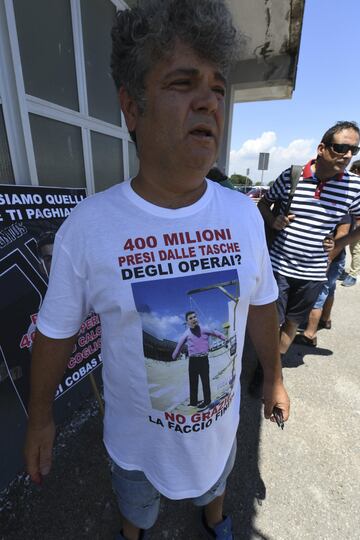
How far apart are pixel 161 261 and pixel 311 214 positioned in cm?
178

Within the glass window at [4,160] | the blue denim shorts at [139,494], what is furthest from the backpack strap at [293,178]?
the glass window at [4,160]

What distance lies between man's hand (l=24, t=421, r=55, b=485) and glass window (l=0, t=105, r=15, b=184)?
4.36ft

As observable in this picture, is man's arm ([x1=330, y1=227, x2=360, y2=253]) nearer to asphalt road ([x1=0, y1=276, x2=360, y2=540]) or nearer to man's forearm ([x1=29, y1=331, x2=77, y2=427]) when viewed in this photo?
asphalt road ([x1=0, y1=276, x2=360, y2=540])

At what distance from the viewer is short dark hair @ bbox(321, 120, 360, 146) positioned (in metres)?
2.03

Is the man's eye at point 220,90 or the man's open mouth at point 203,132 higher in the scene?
the man's eye at point 220,90

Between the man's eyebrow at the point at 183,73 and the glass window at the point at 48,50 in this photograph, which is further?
the glass window at the point at 48,50

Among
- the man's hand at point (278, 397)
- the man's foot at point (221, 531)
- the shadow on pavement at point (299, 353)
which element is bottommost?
the shadow on pavement at point (299, 353)

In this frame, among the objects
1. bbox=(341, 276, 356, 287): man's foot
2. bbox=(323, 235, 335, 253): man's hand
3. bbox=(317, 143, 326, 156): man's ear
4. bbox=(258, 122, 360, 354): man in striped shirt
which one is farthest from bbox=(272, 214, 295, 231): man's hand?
bbox=(341, 276, 356, 287): man's foot

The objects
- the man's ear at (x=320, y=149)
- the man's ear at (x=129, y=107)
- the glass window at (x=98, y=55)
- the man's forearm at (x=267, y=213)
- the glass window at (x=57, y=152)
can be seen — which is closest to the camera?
the man's ear at (x=129, y=107)

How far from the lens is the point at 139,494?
1145 mm

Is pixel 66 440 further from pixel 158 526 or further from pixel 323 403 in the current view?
pixel 323 403

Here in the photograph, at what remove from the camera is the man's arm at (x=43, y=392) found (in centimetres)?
92

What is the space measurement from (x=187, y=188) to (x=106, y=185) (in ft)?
6.54

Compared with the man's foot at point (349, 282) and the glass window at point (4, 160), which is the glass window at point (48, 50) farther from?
the man's foot at point (349, 282)
